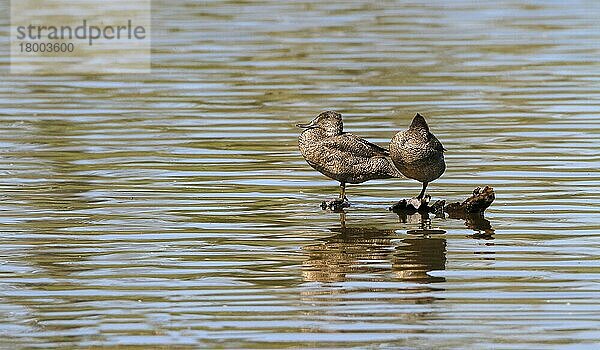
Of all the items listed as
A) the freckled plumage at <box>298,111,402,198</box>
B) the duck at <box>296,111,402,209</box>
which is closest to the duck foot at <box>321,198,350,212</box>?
the duck at <box>296,111,402,209</box>

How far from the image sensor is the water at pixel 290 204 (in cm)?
736

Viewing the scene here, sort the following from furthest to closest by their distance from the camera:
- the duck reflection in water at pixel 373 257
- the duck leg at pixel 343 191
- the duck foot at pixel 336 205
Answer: the duck leg at pixel 343 191, the duck foot at pixel 336 205, the duck reflection in water at pixel 373 257

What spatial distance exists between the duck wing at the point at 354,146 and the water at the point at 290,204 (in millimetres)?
407

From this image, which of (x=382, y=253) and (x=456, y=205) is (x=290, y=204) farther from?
(x=382, y=253)

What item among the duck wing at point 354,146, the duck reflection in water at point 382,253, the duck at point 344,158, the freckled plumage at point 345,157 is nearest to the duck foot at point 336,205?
the duck at point 344,158

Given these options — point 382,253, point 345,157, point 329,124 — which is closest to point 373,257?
point 382,253

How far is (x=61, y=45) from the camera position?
20672 millimetres

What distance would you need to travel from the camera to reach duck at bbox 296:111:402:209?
34.3 ft

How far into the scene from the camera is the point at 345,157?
10.5 meters

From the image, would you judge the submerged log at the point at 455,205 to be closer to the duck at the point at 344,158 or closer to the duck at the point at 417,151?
the duck at the point at 417,151

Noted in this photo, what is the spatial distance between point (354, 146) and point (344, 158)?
12 cm

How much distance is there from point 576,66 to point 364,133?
5.11m

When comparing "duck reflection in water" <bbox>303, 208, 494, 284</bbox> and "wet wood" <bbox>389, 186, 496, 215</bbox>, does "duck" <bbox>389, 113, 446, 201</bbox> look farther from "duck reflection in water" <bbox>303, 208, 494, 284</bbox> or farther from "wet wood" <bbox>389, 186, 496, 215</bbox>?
"duck reflection in water" <bbox>303, 208, 494, 284</bbox>

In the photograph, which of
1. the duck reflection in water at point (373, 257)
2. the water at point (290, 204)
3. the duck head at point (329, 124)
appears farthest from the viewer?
the duck head at point (329, 124)
